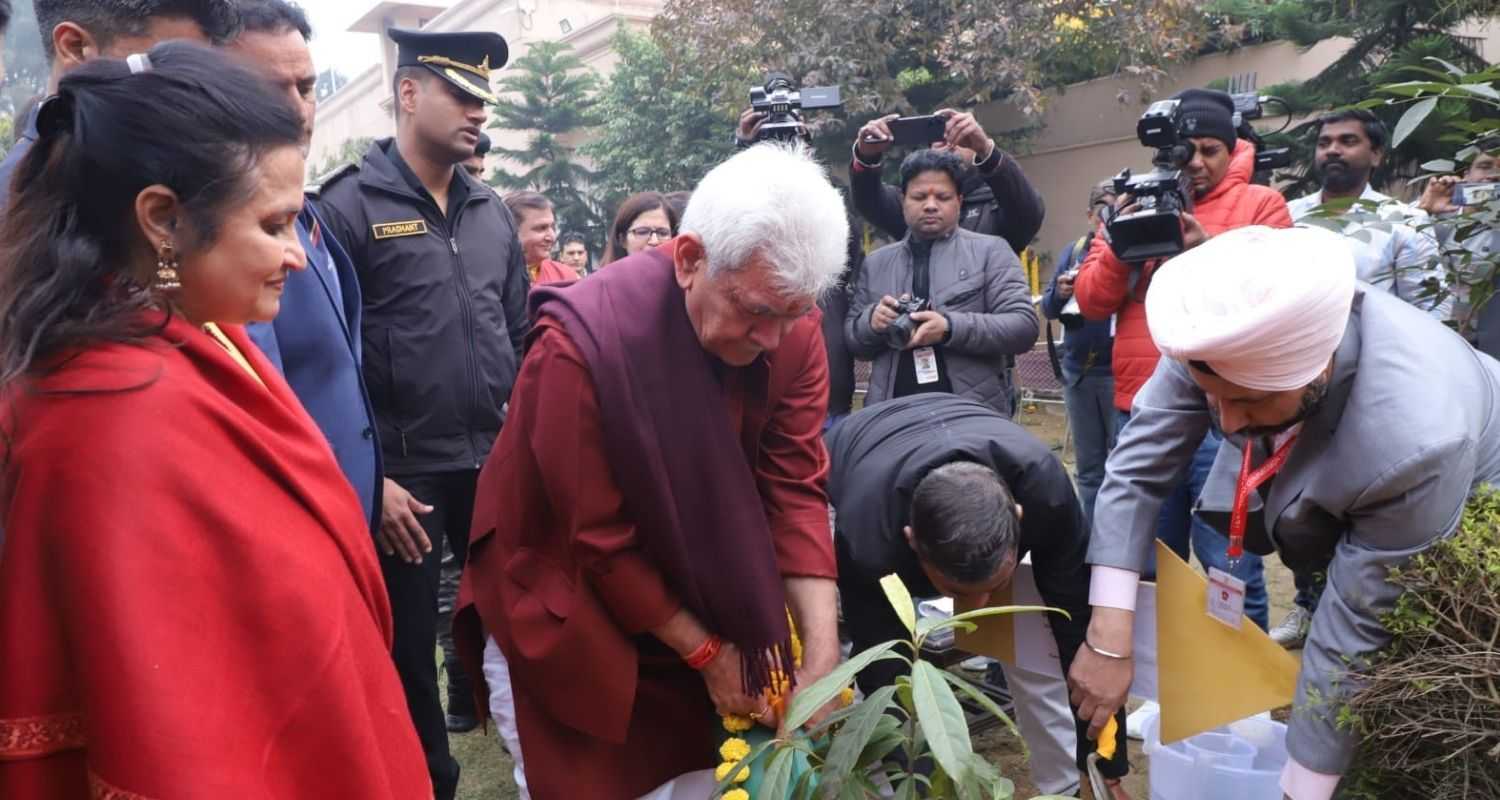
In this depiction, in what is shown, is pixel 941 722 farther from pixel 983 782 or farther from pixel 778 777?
pixel 778 777

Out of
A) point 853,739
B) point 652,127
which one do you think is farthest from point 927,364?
point 652,127

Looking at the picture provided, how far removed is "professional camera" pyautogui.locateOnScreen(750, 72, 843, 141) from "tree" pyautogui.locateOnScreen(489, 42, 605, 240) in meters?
14.4

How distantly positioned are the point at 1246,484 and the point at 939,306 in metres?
1.84

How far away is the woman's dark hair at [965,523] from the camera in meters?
2.09

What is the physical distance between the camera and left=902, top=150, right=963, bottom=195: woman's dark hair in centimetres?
370

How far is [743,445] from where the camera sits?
2115 millimetres

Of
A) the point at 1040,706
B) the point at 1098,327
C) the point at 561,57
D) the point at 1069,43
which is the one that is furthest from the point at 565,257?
the point at 561,57

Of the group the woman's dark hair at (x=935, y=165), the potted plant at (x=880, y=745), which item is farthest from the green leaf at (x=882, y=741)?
the woman's dark hair at (x=935, y=165)

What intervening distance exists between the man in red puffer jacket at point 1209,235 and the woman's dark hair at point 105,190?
2.74m

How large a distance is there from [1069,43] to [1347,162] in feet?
29.7

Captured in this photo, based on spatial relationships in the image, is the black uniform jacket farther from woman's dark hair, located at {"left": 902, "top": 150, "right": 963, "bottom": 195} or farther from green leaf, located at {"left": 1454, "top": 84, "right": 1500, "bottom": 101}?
green leaf, located at {"left": 1454, "top": 84, "right": 1500, "bottom": 101}

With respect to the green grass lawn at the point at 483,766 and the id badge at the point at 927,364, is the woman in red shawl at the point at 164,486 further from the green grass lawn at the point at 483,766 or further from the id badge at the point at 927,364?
the id badge at the point at 927,364

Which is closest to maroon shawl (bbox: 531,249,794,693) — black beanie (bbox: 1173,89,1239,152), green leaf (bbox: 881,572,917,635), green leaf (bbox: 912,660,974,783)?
green leaf (bbox: 881,572,917,635)

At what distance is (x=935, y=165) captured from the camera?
3.70 metres
